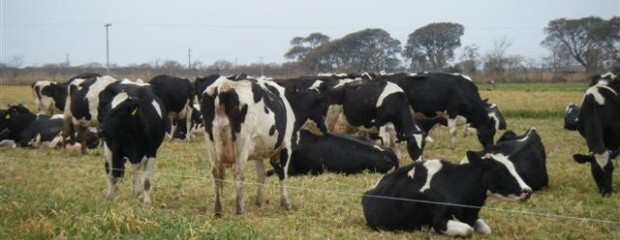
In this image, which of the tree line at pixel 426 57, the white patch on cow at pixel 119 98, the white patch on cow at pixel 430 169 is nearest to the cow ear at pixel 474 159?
the white patch on cow at pixel 430 169

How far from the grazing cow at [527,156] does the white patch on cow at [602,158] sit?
819mm

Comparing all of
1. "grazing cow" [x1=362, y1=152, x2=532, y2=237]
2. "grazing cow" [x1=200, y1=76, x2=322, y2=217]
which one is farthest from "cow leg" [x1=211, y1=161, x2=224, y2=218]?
"grazing cow" [x1=362, y1=152, x2=532, y2=237]

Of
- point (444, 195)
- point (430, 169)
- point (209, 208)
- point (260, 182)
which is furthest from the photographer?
point (260, 182)

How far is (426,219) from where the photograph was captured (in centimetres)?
735

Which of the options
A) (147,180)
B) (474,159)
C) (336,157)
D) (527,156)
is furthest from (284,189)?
(527,156)

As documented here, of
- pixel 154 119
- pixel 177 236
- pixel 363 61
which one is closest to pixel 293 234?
pixel 177 236

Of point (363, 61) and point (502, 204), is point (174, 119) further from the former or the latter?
point (363, 61)

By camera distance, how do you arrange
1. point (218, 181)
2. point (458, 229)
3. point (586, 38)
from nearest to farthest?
1. point (458, 229)
2. point (218, 181)
3. point (586, 38)

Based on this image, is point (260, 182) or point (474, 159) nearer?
point (474, 159)

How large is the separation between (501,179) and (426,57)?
58.8 meters

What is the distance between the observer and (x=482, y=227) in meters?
7.36

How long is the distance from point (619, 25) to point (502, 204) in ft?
139

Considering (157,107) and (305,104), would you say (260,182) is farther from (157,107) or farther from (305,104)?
(305,104)

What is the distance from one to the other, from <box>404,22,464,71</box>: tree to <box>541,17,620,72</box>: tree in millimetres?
9416
